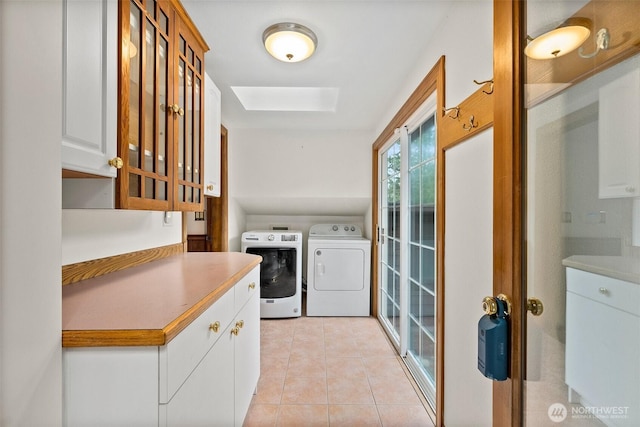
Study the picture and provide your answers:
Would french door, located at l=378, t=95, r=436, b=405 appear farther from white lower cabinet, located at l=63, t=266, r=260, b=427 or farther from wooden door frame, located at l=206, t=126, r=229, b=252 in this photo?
wooden door frame, located at l=206, t=126, r=229, b=252

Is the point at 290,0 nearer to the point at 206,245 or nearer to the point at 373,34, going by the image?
the point at 373,34

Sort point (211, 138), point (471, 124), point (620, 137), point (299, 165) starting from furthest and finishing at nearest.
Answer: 1. point (299, 165)
2. point (211, 138)
3. point (471, 124)
4. point (620, 137)

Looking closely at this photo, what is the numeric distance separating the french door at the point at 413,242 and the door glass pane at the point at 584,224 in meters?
1.01

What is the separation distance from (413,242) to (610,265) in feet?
5.24

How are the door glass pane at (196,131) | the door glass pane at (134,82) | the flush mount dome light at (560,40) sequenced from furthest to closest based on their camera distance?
the door glass pane at (196,131) < the door glass pane at (134,82) < the flush mount dome light at (560,40)

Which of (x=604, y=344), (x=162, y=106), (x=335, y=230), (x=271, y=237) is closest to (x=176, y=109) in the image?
(x=162, y=106)

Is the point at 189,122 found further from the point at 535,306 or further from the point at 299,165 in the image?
the point at 299,165

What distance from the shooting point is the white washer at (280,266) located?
3.17 meters

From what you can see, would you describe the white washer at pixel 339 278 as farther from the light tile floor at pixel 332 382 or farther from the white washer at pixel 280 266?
the light tile floor at pixel 332 382

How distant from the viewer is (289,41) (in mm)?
1548

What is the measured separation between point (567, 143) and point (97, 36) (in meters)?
1.41

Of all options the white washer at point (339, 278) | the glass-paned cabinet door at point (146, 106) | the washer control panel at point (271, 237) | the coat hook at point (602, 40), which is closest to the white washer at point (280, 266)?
the washer control panel at point (271, 237)

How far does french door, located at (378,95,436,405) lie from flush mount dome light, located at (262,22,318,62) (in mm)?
819

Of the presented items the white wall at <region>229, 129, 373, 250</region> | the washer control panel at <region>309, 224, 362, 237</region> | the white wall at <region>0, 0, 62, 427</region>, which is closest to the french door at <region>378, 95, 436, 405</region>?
the white wall at <region>229, 129, 373, 250</region>
